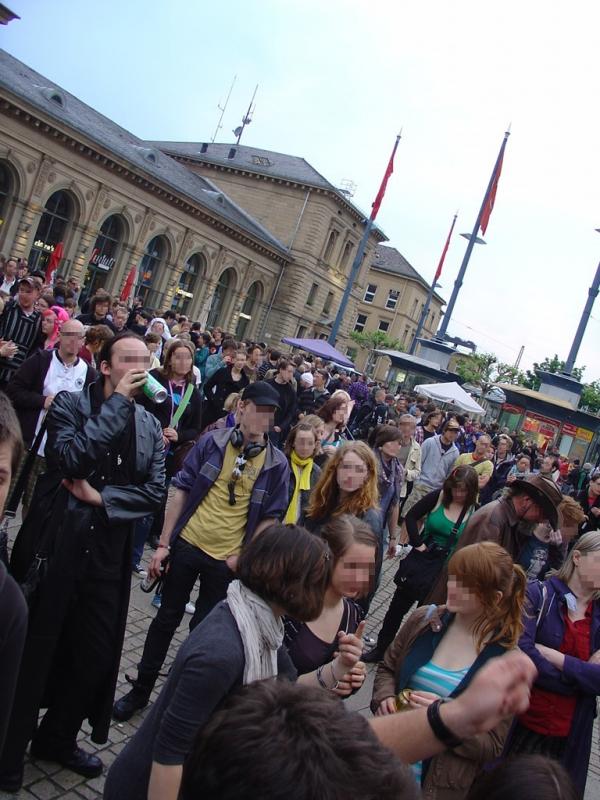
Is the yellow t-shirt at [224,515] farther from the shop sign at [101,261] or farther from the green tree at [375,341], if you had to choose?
→ the green tree at [375,341]

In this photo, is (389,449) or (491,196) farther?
(491,196)

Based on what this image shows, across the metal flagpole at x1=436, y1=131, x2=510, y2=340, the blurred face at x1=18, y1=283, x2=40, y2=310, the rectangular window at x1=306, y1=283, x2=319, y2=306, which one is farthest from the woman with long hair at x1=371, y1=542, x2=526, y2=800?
the rectangular window at x1=306, y1=283, x2=319, y2=306

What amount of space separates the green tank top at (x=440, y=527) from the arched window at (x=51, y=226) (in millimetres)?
28186

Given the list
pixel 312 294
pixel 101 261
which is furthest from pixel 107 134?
pixel 312 294

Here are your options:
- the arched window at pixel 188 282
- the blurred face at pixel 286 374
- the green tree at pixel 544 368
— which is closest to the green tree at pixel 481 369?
the green tree at pixel 544 368

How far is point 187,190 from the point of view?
37.4 m

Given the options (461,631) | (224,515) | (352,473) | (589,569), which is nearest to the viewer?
(461,631)

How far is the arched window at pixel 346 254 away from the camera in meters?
53.2

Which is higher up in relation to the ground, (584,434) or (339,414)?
(584,434)

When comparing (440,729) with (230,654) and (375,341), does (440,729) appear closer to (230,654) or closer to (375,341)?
(230,654)

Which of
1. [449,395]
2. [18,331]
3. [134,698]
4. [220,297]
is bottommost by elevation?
[134,698]

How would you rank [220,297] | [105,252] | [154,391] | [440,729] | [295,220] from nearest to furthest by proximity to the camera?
[440,729] → [154,391] → [105,252] → [220,297] → [295,220]

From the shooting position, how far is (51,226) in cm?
3016

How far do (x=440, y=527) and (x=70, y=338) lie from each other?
3.42 metres
